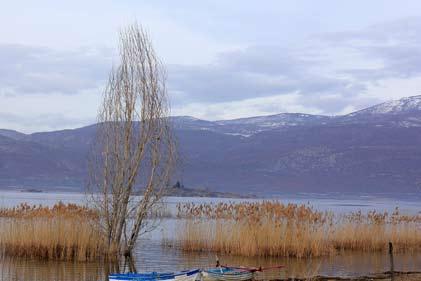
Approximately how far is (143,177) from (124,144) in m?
4.98

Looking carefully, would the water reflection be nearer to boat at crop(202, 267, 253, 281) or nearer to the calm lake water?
the calm lake water

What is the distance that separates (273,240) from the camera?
28.4 meters

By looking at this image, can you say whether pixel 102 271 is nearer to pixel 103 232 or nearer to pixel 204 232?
pixel 103 232

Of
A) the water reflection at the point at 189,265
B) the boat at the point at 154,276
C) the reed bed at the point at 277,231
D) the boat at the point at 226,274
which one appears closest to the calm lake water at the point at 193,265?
the water reflection at the point at 189,265

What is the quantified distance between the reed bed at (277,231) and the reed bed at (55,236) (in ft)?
15.3

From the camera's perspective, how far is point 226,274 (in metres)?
21.2

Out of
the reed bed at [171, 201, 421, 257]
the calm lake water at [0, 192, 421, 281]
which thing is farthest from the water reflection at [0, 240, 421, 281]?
the reed bed at [171, 201, 421, 257]

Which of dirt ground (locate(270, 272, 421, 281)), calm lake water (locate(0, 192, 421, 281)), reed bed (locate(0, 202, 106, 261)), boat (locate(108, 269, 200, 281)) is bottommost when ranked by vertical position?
dirt ground (locate(270, 272, 421, 281))

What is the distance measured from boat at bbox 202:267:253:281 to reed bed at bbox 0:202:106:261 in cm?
653

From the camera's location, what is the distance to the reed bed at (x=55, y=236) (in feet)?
85.7

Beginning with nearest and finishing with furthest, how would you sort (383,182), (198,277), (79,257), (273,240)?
(198,277) → (79,257) → (273,240) → (383,182)

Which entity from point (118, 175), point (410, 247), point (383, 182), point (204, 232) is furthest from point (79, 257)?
point (383, 182)

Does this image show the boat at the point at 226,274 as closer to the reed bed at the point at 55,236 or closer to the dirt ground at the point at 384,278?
the dirt ground at the point at 384,278

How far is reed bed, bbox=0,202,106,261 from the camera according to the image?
26.1 m
